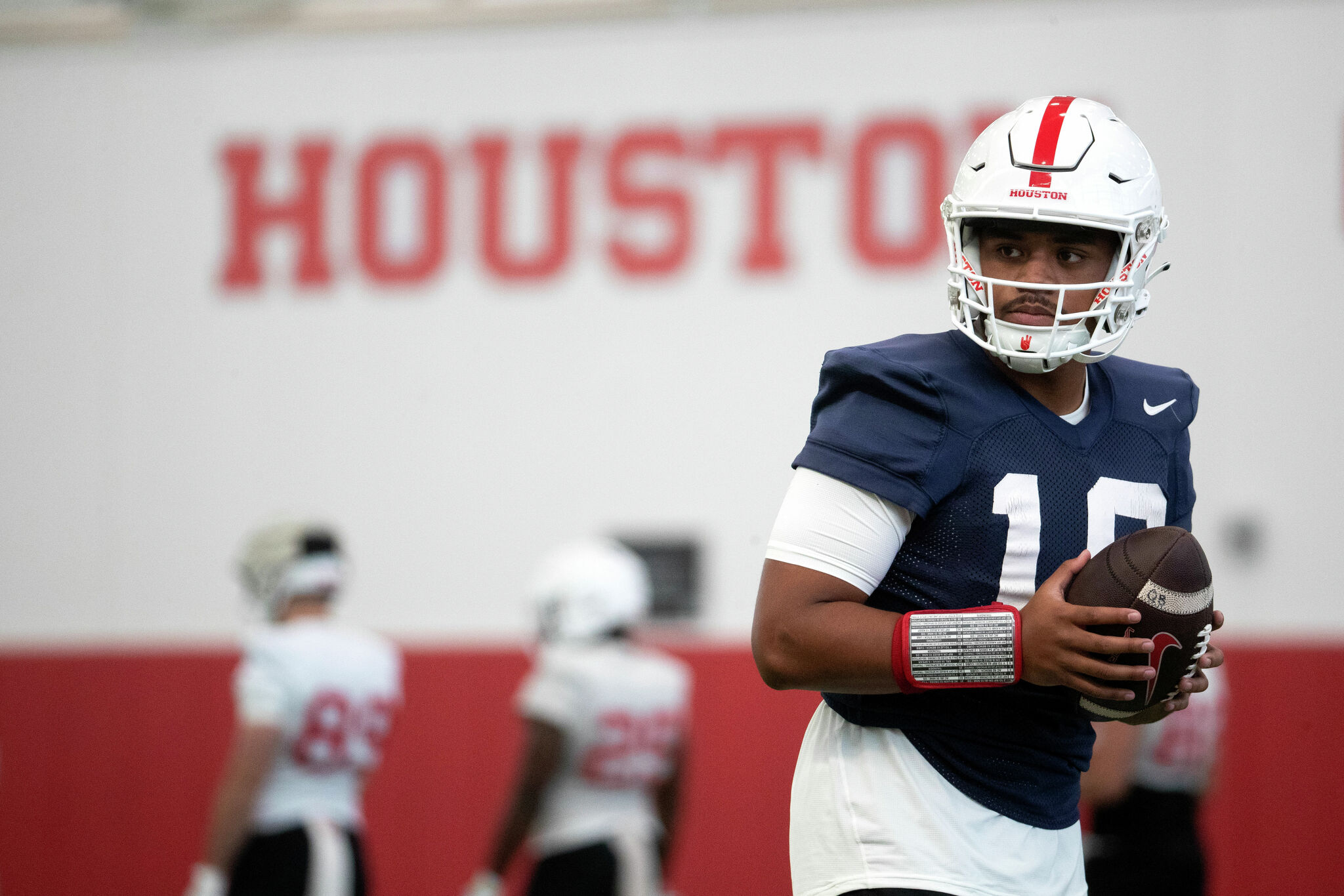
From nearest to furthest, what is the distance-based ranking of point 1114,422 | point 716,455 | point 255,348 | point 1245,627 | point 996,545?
point 996,545, point 1114,422, point 1245,627, point 716,455, point 255,348

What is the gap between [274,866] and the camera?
159 inches

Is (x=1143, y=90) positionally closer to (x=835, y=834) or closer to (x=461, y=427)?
(x=461, y=427)

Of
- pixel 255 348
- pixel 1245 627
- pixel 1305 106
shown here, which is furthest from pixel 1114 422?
pixel 255 348

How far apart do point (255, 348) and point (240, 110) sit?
3.72ft

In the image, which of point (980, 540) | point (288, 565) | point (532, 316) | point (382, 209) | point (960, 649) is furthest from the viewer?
point (382, 209)

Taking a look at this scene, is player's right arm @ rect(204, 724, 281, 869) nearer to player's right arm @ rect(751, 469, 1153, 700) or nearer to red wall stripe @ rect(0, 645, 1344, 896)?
red wall stripe @ rect(0, 645, 1344, 896)

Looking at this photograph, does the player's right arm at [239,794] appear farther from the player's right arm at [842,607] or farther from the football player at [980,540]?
the player's right arm at [842,607]

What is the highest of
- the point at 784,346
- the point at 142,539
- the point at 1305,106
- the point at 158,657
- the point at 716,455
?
the point at 1305,106

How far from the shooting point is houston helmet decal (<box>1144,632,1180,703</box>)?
1729 mm

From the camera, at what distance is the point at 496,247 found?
21.7 ft

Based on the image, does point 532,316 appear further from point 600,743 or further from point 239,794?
point 239,794

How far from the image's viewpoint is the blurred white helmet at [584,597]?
15.4 feet

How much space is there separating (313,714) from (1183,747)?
2626 millimetres

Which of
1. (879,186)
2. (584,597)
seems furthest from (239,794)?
(879,186)
